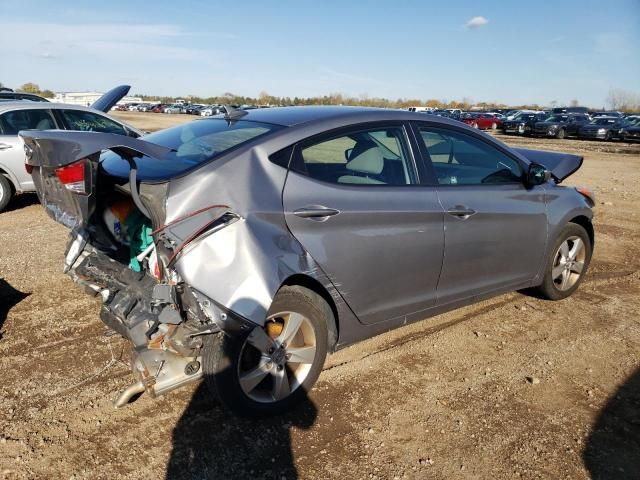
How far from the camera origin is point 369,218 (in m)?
3.21

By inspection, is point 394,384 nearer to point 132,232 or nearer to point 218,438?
point 218,438

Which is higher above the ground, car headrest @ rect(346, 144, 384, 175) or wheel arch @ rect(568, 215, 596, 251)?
car headrest @ rect(346, 144, 384, 175)

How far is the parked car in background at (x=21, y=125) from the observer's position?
7645 mm

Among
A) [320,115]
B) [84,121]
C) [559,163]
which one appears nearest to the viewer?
[320,115]

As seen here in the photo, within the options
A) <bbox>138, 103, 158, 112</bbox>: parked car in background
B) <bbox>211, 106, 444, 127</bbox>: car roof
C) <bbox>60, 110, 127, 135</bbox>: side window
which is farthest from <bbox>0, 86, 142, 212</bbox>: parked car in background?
<bbox>138, 103, 158, 112</bbox>: parked car in background

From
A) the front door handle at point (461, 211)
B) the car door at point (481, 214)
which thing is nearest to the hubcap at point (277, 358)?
the car door at point (481, 214)

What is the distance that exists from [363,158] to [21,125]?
6.49 meters

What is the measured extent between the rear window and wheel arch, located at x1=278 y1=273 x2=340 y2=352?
82 centimetres

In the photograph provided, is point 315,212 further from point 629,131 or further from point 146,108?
point 146,108

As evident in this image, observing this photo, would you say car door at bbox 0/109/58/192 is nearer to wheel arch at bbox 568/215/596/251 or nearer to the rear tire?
the rear tire

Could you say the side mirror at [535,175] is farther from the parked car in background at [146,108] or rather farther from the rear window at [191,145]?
the parked car in background at [146,108]

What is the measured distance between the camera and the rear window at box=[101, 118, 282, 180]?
9.41ft

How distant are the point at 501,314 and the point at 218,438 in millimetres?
2822

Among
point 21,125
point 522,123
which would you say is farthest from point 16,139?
point 522,123
